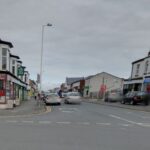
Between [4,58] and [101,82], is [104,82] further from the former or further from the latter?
[4,58]

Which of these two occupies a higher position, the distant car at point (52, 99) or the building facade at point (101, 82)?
the building facade at point (101, 82)

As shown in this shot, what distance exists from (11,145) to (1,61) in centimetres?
2086

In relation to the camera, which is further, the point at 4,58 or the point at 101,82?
the point at 101,82

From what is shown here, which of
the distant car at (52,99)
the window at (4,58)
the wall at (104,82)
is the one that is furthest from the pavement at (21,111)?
the wall at (104,82)

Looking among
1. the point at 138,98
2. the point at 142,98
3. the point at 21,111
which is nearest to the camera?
the point at 21,111

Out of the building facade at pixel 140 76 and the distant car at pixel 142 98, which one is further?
the building facade at pixel 140 76

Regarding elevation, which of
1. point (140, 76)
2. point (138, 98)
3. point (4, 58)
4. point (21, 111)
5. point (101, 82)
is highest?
point (4, 58)

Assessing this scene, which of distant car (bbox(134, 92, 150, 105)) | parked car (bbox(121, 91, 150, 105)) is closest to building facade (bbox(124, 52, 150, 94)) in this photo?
parked car (bbox(121, 91, 150, 105))

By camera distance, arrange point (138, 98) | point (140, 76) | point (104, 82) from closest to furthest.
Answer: point (138, 98), point (140, 76), point (104, 82)

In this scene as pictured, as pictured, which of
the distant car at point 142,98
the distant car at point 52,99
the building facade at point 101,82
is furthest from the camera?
the building facade at point 101,82

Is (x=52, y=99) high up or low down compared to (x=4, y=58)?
down

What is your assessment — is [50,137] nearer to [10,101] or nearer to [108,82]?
[10,101]

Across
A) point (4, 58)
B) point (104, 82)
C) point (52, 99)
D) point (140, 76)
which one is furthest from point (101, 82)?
point (4, 58)

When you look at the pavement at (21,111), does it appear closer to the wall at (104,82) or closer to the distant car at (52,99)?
the distant car at (52,99)
